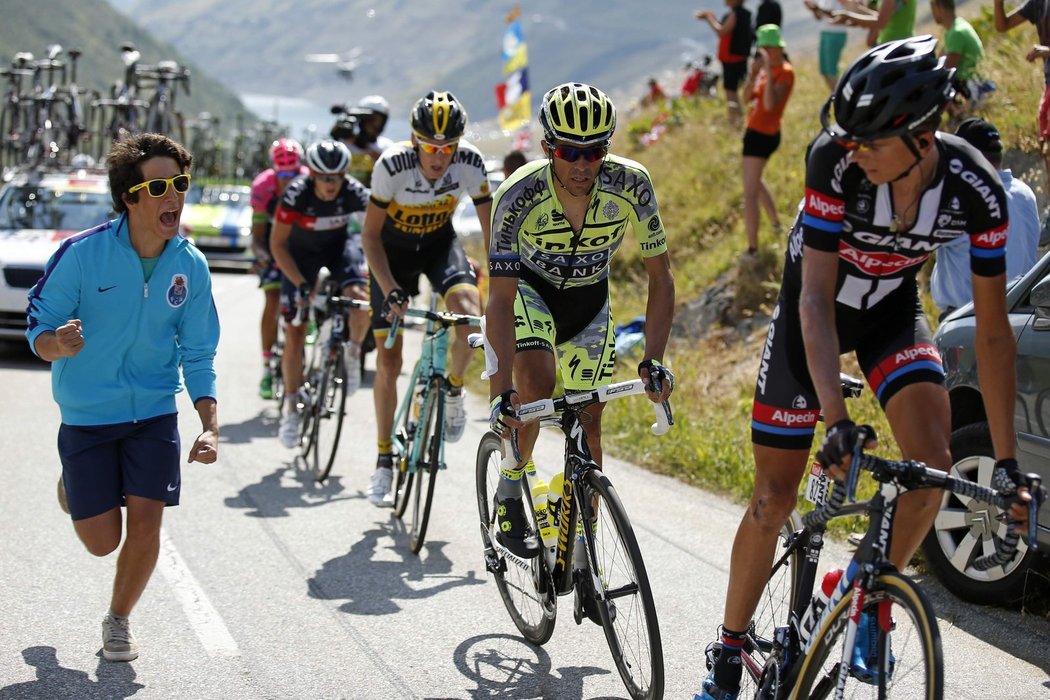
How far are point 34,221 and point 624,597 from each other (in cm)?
1221

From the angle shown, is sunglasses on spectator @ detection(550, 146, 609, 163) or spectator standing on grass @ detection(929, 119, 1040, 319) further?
spectator standing on grass @ detection(929, 119, 1040, 319)

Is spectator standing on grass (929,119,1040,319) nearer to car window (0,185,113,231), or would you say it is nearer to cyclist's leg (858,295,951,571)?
cyclist's leg (858,295,951,571)

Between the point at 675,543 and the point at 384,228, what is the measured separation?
272cm

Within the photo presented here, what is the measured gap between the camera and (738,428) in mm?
9703

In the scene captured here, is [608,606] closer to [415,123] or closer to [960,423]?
[960,423]

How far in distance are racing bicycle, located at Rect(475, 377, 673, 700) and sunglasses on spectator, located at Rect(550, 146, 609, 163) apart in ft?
3.05

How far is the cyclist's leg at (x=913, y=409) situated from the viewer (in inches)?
153

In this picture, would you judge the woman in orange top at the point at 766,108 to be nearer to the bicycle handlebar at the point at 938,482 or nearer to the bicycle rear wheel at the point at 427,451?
the bicycle rear wheel at the point at 427,451

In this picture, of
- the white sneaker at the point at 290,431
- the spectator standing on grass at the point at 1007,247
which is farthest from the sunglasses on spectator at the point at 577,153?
the white sneaker at the point at 290,431

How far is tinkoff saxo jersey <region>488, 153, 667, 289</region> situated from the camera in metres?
5.24

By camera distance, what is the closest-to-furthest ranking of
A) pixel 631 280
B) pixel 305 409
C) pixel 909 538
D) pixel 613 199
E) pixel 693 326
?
pixel 909 538 → pixel 613 199 → pixel 305 409 → pixel 693 326 → pixel 631 280

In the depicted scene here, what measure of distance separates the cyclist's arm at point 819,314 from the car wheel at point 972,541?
2412 millimetres

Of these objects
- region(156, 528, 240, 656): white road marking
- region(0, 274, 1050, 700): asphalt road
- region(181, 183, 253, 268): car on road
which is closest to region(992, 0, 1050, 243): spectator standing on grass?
region(0, 274, 1050, 700): asphalt road

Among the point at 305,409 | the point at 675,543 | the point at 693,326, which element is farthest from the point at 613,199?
the point at 693,326
